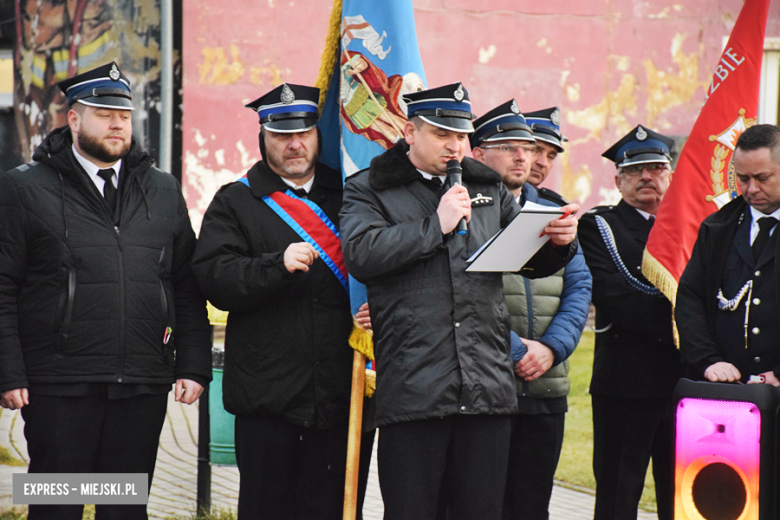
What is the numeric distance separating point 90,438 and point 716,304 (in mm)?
2605

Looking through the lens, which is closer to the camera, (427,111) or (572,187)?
(427,111)

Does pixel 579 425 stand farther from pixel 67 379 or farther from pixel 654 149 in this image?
pixel 67 379

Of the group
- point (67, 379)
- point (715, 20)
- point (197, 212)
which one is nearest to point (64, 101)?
point (197, 212)

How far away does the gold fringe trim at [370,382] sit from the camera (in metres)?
3.82

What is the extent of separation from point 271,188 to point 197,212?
18.5 ft

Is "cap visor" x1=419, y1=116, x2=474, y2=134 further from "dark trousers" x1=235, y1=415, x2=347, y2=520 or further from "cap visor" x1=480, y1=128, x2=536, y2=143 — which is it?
"dark trousers" x1=235, y1=415, x2=347, y2=520

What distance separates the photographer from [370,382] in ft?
12.5

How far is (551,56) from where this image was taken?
33.8 feet

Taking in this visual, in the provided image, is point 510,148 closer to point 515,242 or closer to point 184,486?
point 515,242

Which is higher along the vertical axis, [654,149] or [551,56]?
[551,56]

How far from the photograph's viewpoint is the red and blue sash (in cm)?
391

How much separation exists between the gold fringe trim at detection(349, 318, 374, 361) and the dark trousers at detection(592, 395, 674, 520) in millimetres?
1478

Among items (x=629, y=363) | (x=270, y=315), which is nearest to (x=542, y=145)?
(x=629, y=363)

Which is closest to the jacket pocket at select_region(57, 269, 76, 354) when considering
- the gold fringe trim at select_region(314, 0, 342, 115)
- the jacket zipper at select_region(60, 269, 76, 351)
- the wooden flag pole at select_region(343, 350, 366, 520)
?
the jacket zipper at select_region(60, 269, 76, 351)
